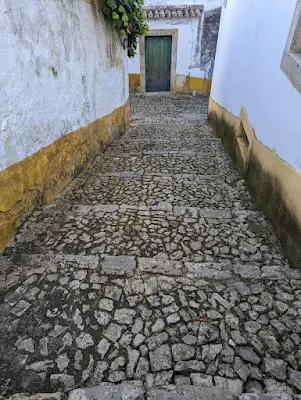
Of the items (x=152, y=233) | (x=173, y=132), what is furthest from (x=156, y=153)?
(x=152, y=233)

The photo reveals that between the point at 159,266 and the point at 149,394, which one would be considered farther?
the point at 159,266

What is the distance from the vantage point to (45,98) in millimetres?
2408

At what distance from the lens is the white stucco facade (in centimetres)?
1061

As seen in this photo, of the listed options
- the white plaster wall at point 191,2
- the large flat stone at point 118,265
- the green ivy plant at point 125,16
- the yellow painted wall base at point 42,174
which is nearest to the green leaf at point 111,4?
the green ivy plant at point 125,16

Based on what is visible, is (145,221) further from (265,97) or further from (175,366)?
(265,97)

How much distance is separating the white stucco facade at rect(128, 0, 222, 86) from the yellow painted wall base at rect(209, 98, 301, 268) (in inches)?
386

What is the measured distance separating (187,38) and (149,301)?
12.1 meters

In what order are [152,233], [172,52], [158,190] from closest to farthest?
[152,233] < [158,190] < [172,52]

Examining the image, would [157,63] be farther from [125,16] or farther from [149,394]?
[149,394]

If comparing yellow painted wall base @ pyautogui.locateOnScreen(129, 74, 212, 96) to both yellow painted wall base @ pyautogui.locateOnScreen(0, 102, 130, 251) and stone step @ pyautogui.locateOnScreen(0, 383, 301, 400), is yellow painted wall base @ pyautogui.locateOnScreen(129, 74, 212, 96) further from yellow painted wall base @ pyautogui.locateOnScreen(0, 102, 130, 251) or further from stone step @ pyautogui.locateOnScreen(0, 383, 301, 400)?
stone step @ pyautogui.locateOnScreen(0, 383, 301, 400)

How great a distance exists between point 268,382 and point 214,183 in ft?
7.78

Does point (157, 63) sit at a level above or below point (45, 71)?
below

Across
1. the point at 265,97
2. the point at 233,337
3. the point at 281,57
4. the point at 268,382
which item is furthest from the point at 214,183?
the point at 268,382

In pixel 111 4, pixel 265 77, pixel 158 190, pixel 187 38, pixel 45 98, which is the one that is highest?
pixel 111 4
